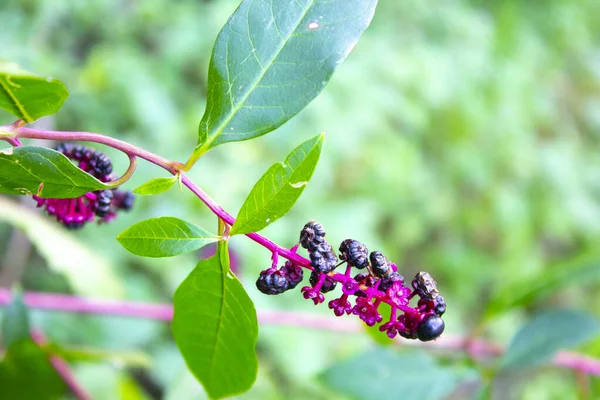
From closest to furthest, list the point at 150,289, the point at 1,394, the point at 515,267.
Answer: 1. the point at 1,394
2. the point at 150,289
3. the point at 515,267

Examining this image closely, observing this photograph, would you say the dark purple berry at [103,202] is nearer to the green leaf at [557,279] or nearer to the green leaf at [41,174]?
the green leaf at [41,174]

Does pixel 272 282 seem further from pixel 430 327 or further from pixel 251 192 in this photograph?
pixel 430 327

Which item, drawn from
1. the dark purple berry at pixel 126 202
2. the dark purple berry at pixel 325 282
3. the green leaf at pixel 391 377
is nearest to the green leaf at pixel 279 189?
the dark purple berry at pixel 325 282

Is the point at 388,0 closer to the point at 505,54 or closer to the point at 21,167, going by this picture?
the point at 505,54

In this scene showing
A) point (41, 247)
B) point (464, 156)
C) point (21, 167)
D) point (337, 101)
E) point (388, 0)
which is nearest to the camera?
point (21, 167)

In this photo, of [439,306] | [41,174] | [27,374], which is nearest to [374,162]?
[27,374]

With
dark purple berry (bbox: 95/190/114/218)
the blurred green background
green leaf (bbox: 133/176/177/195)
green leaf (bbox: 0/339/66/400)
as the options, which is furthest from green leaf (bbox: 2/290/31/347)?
green leaf (bbox: 133/176/177/195)

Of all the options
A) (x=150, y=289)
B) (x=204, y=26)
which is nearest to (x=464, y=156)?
(x=204, y=26)
